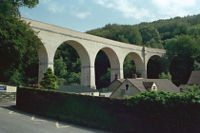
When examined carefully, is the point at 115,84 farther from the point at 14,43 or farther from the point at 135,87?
the point at 14,43

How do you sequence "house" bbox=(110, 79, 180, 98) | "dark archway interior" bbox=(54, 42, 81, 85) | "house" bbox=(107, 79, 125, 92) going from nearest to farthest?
"house" bbox=(110, 79, 180, 98)
"house" bbox=(107, 79, 125, 92)
"dark archway interior" bbox=(54, 42, 81, 85)

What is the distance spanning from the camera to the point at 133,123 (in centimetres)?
837

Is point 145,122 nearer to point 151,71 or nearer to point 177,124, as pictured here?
point 177,124

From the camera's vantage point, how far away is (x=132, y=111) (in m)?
8.40

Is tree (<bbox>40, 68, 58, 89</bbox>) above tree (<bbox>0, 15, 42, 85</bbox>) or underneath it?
underneath

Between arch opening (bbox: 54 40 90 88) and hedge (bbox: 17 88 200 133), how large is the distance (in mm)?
14336

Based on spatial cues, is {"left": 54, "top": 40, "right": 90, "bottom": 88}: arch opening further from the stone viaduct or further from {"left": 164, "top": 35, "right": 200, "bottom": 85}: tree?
{"left": 164, "top": 35, "right": 200, "bottom": 85}: tree

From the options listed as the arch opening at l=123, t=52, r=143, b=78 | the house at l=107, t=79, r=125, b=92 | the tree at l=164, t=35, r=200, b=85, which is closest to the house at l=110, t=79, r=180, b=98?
the house at l=107, t=79, r=125, b=92

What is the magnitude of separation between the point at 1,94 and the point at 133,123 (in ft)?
43.1

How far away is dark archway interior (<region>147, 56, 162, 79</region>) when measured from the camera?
44903mm

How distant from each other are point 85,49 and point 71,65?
75.4ft

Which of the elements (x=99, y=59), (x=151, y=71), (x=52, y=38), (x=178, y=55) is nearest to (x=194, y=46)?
(x=178, y=55)

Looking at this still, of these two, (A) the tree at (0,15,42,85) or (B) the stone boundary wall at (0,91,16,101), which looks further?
(B) the stone boundary wall at (0,91,16,101)

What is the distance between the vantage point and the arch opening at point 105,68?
35500mm
